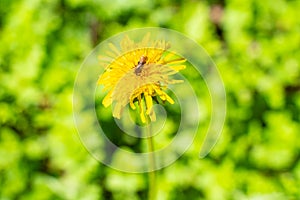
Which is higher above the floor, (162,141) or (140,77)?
(162,141)

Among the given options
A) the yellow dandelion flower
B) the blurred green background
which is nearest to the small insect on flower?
the yellow dandelion flower

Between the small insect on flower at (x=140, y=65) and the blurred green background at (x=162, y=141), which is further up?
the blurred green background at (x=162, y=141)

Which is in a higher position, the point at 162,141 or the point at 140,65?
the point at 162,141

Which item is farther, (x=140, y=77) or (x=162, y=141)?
(x=162, y=141)

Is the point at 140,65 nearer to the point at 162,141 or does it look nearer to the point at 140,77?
the point at 140,77

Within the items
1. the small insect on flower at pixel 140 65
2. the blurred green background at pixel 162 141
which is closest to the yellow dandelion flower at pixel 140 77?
the small insect on flower at pixel 140 65

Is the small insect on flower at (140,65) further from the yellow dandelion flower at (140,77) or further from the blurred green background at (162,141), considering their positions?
the blurred green background at (162,141)

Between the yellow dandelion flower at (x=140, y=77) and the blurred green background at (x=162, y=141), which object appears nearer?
the yellow dandelion flower at (x=140, y=77)

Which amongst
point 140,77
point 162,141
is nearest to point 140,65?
point 140,77

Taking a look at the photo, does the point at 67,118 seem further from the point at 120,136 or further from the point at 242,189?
the point at 242,189
